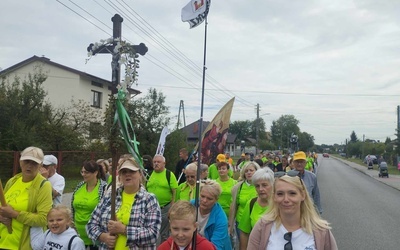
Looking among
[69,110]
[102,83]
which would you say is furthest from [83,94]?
[69,110]

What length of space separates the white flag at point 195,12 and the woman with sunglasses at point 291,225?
8.12 ft

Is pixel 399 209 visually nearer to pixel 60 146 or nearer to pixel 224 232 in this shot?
pixel 224 232

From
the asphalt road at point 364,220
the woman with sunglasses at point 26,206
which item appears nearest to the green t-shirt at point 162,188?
the woman with sunglasses at point 26,206

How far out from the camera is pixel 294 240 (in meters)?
2.63

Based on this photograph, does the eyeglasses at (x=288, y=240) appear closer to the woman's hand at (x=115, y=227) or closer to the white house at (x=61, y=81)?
the woman's hand at (x=115, y=227)

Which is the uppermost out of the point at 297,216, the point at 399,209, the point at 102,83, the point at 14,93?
the point at 102,83

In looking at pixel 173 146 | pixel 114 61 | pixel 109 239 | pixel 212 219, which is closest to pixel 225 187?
pixel 212 219

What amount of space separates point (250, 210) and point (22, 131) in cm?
1315

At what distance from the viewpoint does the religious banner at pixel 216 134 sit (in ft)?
21.1

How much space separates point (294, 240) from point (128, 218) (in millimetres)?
1467

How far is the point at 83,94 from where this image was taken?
104 ft

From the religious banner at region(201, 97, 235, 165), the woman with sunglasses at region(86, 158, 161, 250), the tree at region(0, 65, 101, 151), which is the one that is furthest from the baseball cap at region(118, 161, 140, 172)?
the tree at region(0, 65, 101, 151)

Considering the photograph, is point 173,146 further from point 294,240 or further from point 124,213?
point 294,240

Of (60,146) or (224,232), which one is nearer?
(224,232)
